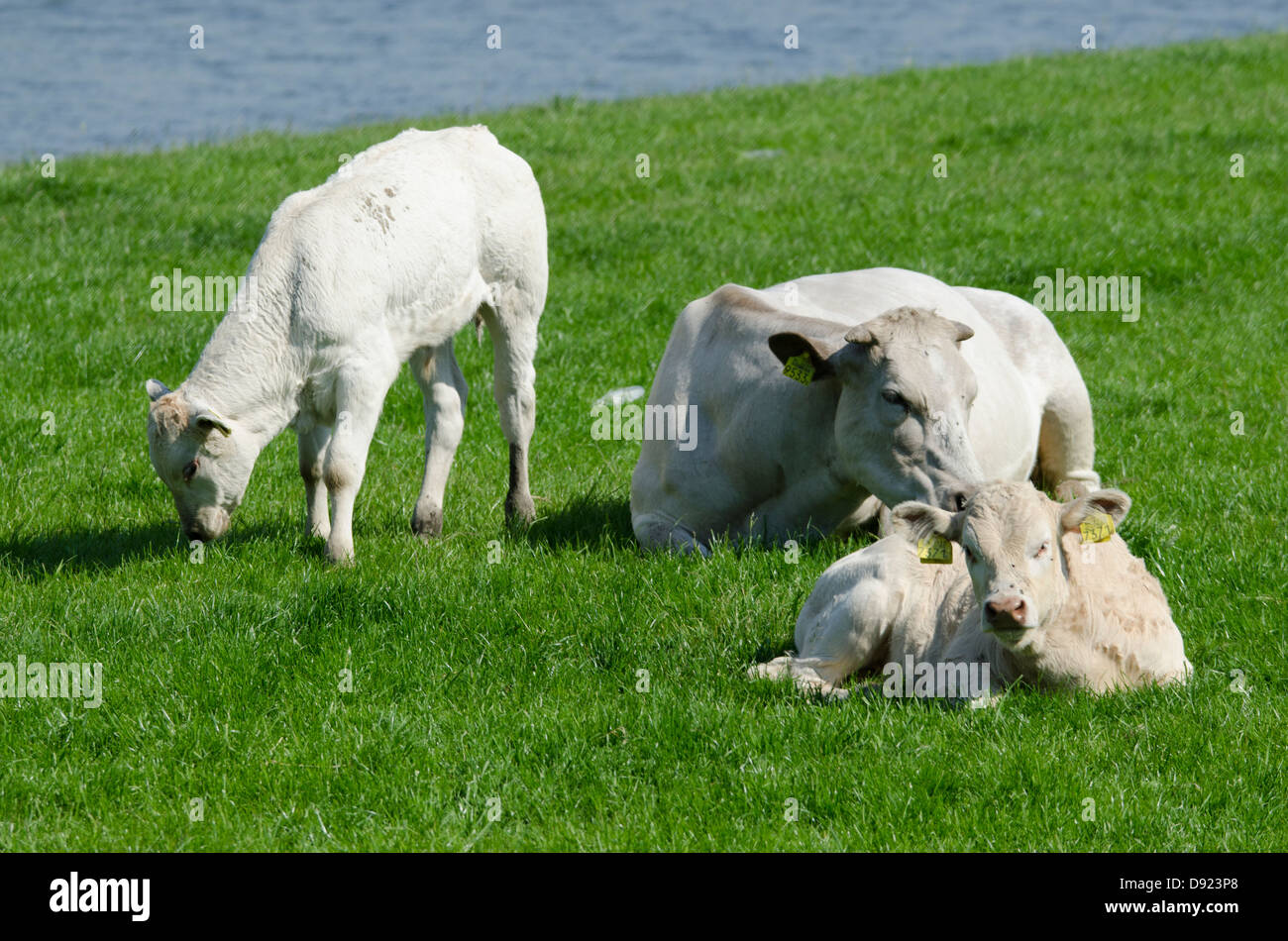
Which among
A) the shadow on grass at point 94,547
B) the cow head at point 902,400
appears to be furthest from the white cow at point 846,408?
the shadow on grass at point 94,547

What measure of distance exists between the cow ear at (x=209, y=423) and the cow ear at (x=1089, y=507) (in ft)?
13.0

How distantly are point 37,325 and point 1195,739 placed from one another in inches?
378

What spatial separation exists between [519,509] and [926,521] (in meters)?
3.52

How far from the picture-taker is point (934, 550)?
19.5ft

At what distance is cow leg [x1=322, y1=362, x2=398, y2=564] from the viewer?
310 inches

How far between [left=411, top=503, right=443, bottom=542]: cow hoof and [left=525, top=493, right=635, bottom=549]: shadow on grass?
0.50m

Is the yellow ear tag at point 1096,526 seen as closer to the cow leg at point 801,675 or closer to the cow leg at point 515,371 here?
the cow leg at point 801,675

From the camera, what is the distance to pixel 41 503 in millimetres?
8953

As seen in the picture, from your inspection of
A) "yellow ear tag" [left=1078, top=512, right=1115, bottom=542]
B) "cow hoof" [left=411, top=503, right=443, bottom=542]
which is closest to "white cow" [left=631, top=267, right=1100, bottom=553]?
"yellow ear tag" [left=1078, top=512, right=1115, bottom=542]

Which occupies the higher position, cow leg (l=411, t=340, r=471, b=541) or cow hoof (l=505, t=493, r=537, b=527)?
cow leg (l=411, t=340, r=471, b=541)

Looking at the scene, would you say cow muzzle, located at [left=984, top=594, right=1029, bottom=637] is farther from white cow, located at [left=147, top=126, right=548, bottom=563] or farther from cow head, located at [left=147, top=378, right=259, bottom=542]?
cow head, located at [left=147, top=378, right=259, bottom=542]

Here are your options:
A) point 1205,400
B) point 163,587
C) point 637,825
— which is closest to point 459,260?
point 163,587

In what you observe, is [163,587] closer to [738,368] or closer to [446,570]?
[446,570]

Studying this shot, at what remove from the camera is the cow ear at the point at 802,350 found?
24.7 feet
